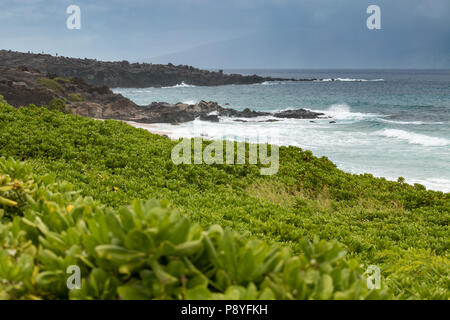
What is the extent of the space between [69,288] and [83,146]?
10083mm

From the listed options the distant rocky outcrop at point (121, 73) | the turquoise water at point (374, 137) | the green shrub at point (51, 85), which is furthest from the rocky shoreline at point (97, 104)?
the distant rocky outcrop at point (121, 73)

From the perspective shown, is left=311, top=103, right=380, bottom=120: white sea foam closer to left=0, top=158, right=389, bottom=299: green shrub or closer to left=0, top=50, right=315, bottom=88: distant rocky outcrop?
left=0, top=158, right=389, bottom=299: green shrub

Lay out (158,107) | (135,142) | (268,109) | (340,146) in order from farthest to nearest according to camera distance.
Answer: (268,109), (158,107), (340,146), (135,142)

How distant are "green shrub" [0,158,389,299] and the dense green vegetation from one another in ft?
12.4

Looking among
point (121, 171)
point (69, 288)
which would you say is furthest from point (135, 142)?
point (69, 288)

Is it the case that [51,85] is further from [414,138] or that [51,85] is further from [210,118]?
[414,138]

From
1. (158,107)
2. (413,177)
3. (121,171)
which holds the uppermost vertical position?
(158,107)

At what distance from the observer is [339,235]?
7.41m

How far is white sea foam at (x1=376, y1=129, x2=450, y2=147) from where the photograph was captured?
3019cm

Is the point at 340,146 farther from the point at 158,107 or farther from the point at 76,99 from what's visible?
the point at 76,99

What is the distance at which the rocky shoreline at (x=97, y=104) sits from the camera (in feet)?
123

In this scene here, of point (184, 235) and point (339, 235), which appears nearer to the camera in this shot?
point (184, 235)

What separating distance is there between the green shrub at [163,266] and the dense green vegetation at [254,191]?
3.77 metres

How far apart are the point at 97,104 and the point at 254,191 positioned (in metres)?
37.4
